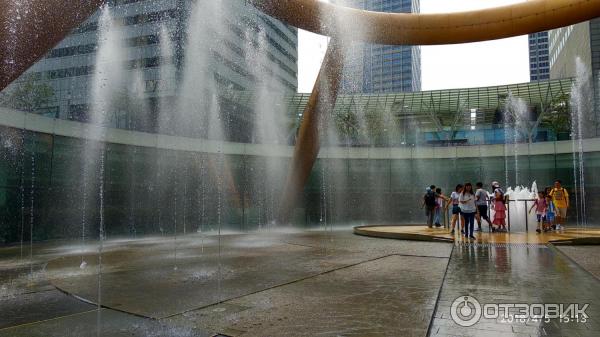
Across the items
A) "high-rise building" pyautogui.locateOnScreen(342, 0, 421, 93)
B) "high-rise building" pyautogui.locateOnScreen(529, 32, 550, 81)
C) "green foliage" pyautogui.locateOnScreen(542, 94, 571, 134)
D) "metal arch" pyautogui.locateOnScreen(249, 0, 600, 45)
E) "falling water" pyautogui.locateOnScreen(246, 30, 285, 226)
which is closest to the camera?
"metal arch" pyautogui.locateOnScreen(249, 0, 600, 45)

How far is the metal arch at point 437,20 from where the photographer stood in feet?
37.4

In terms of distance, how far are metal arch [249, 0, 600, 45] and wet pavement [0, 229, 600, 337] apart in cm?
659

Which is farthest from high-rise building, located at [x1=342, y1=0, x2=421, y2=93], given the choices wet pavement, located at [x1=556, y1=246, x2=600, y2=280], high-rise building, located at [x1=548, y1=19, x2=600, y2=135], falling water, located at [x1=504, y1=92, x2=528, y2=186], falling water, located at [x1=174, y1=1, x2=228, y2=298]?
wet pavement, located at [x1=556, y1=246, x2=600, y2=280]

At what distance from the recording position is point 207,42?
2702cm

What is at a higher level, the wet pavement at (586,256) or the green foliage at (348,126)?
the green foliage at (348,126)

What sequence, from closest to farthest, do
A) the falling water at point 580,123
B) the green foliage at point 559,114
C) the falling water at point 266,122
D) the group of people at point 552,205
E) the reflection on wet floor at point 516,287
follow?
the reflection on wet floor at point 516,287
the group of people at point 552,205
the falling water at point 266,122
the falling water at point 580,123
the green foliage at point 559,114

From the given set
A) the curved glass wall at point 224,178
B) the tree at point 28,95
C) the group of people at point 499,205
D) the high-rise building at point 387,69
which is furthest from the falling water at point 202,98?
the high-rise building at point 387,69

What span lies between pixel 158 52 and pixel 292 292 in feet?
125

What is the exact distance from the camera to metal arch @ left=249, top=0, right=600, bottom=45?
11.4 metres

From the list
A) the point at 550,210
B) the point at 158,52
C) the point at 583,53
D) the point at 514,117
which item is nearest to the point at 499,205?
the point at 550,210

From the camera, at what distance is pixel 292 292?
4.84 m

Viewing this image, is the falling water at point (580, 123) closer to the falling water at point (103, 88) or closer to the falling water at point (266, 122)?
the falling water at point (266, 122)

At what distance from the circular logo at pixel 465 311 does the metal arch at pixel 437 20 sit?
358 inches

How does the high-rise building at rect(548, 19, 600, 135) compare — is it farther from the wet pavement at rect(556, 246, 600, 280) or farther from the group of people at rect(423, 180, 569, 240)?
the wet pavement at rect(556, 246, 600, 280)
